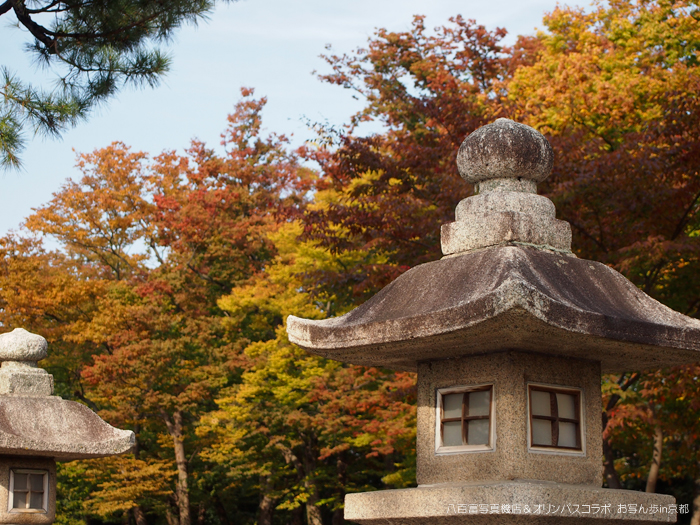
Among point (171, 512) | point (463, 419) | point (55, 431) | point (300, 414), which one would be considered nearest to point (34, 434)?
point (55, 431)

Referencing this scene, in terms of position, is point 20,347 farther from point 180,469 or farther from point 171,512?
point 171,512

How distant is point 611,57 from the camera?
1545 centimetres

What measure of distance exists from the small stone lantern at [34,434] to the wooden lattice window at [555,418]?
4.71 m

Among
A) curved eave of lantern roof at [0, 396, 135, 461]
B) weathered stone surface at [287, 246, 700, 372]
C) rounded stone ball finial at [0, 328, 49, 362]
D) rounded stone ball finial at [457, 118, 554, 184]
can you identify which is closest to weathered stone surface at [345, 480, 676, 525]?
weathered stone surface at [287, 246, 700, 372]

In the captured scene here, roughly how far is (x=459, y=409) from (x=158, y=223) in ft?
66.9

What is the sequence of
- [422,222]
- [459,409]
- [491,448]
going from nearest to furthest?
[491,448], [459,409], [422,222]

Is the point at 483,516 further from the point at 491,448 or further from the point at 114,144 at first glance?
the point at 114,144

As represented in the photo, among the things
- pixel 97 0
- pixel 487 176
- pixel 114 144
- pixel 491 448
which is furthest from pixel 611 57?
pixel 114 144

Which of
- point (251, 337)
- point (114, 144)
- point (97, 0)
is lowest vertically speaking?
point (251, 337)

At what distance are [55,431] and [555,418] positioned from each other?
5.08m

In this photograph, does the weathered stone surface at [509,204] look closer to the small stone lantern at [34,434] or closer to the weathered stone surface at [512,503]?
the weathered stone surface at [512,503]

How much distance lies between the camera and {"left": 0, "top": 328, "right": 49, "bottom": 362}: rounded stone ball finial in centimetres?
766

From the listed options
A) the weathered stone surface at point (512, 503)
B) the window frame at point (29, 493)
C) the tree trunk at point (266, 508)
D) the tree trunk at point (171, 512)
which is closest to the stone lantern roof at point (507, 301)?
the weathered stone surface at point (512, 503)

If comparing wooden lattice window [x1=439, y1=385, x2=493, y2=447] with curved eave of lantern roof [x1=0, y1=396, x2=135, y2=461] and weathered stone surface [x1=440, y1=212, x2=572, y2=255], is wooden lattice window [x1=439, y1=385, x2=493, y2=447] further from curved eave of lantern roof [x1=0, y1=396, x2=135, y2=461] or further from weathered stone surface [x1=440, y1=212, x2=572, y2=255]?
curved eave of lantern roof [x1=0, y1=396, x2=135, y2=461]
